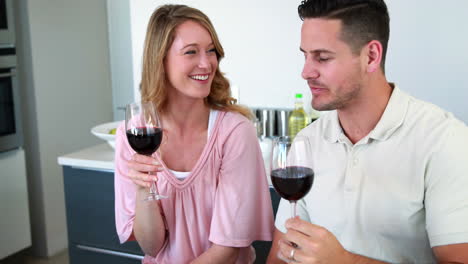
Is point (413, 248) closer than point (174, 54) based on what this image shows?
Yes

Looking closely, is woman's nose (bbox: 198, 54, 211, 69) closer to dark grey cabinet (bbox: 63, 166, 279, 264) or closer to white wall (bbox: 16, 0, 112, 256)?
dark grey cabinet (bbox: 63, 166, 279, 264)

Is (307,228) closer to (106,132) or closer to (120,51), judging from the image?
(106,132)

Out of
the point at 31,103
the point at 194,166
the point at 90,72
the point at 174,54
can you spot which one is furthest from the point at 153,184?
the point at 90,72

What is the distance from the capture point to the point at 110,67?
14.3 ft

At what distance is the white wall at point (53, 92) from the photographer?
3559mm

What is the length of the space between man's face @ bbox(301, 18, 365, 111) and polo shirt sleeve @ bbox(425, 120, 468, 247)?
0.26 m

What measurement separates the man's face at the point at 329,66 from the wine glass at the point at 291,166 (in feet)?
0.93

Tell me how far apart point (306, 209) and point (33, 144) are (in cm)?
268

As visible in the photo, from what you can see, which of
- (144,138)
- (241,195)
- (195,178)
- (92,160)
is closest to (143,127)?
(144,138)

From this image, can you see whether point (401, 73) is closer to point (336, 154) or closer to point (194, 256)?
point (336, 154)

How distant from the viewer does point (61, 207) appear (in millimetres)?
3848

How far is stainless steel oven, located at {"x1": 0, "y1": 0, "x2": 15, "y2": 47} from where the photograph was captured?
3227 mm

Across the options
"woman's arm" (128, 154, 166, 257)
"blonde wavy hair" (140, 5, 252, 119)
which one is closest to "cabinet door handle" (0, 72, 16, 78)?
"blonde wavy hair" (140, 5, 252, 119)

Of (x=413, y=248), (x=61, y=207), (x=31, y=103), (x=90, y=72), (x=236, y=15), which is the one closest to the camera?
(x=413, y=248)
